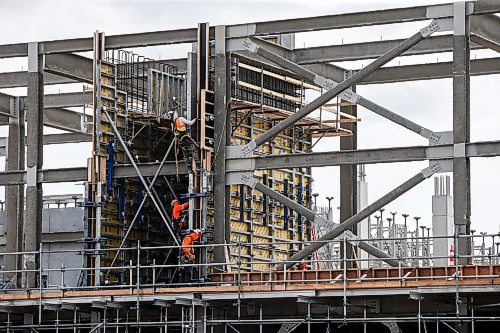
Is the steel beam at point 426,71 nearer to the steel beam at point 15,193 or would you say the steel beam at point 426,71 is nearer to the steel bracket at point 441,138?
the steel bracket at point 441,138

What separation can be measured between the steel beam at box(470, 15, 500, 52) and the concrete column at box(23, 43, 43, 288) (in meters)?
13.9

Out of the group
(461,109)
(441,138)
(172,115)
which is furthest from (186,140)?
(461,109)

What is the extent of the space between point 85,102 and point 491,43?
18156mm

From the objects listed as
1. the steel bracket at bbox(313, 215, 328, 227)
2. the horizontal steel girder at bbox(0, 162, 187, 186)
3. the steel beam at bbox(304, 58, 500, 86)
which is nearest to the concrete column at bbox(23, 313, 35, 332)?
the horizontal steel girder at bbox(0, 162, 187, 186)

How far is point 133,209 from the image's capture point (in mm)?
46250

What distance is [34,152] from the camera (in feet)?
149

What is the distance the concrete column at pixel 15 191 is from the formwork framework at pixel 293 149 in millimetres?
4807

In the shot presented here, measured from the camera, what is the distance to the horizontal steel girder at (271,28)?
131ft

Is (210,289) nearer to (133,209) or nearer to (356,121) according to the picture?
(133,209)

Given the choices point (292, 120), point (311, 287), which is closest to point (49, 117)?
point (292, 120)

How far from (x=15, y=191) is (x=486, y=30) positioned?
68.3 feet

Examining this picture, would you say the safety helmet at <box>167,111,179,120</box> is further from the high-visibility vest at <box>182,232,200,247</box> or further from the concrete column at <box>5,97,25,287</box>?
the concrete column at <box>5,97,25,287</box>

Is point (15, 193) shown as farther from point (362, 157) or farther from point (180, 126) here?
point (362, 157)

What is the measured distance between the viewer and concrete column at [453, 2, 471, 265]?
39094mm
